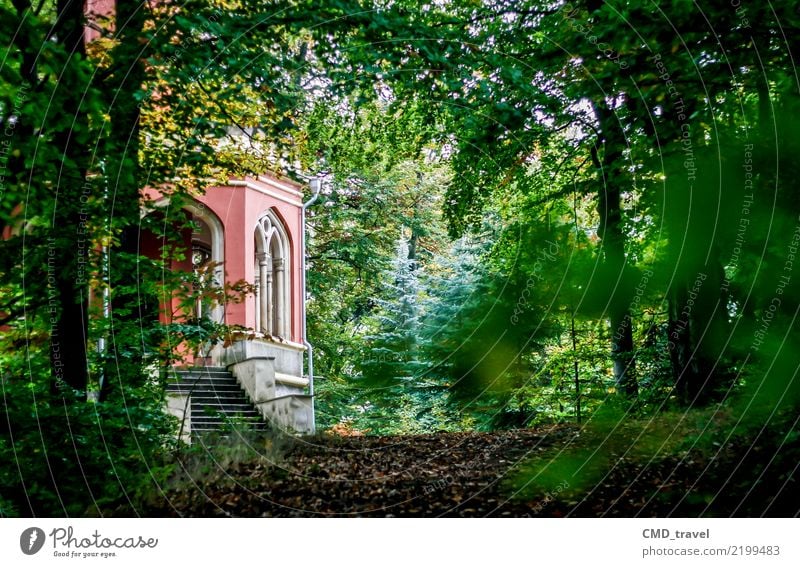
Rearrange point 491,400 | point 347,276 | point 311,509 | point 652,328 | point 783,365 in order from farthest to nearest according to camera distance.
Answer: point 347,276 < point 491,400 < point 652,328 < point 311,509 < point 783,365

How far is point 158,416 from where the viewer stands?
398 cm

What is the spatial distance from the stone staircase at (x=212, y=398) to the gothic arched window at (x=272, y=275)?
3.40 ft

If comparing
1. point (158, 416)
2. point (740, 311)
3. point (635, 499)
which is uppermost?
point (740, 311)

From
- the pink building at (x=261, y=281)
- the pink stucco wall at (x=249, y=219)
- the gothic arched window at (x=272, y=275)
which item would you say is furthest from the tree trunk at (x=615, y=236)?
the gothic arched window at (x=272, y=275)

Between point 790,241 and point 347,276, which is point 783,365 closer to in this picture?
point 790,241

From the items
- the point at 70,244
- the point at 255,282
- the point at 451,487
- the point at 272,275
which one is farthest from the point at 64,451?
the point at 272,275

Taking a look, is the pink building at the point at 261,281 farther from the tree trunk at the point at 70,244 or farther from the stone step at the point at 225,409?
the tree trunk at the point at 70,244

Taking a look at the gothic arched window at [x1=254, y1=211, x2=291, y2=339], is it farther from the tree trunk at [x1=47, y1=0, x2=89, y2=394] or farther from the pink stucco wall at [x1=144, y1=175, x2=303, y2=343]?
the tree trunk at [x1=47, y1=0, x2=89, y2=394]

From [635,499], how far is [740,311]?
1130 mm

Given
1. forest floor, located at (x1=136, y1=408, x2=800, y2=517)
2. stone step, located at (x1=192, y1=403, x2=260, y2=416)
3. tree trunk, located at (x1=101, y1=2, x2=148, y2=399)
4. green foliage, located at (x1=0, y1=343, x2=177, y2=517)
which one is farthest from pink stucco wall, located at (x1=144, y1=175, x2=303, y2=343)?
green foliage, located at (x1=0, y1=343, x2=177, y2=517)

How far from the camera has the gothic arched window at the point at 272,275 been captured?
612cm

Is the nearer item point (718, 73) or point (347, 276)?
point (718, 73)

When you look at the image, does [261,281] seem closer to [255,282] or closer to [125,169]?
[255,282]

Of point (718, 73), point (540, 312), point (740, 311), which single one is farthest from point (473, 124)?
point (740, 311)
